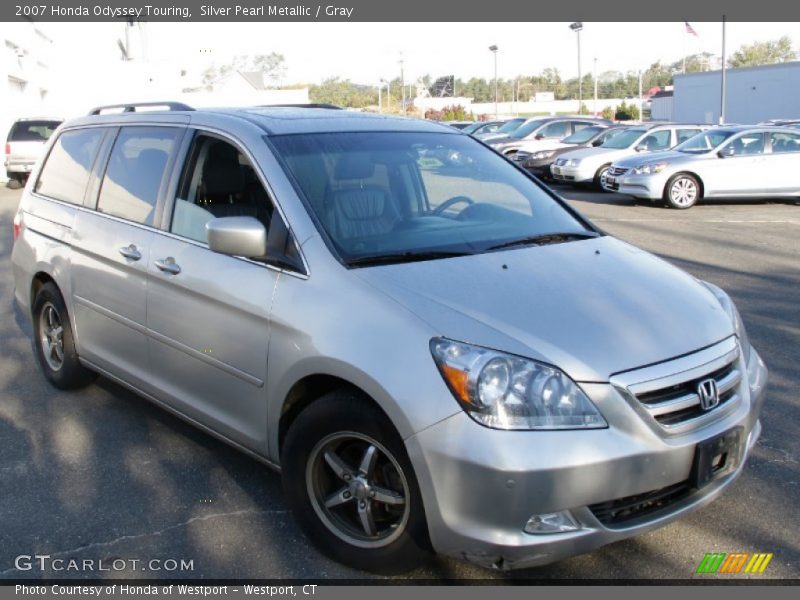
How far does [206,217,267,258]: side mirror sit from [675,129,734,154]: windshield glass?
14897mm

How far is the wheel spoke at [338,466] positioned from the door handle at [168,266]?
1.29m

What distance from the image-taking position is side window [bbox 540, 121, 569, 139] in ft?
78.8

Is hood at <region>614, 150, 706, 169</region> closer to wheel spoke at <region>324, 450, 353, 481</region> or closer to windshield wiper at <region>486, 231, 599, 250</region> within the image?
windshield wiper at <region>486, 231, 599, 250</region>

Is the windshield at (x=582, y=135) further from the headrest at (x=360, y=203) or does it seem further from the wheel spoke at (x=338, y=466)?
the wheel spoke at (x=338, y=466)

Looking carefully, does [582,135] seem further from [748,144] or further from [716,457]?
[716,457]

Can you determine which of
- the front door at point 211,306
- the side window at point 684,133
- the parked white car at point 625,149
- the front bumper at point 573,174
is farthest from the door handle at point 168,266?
the side window at point 684,133

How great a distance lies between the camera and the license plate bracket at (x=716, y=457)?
3162 millimetres

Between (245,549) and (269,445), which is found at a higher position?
(269,445)

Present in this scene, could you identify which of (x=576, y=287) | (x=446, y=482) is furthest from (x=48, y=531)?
(x=576, y=287)

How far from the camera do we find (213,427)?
13.5 ft

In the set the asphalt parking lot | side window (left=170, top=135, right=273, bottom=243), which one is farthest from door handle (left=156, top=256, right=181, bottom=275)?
the asphalt parking lot

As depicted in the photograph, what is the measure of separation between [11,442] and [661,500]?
11.9 ft

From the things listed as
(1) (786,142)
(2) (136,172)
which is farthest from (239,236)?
(1) (786,142)
